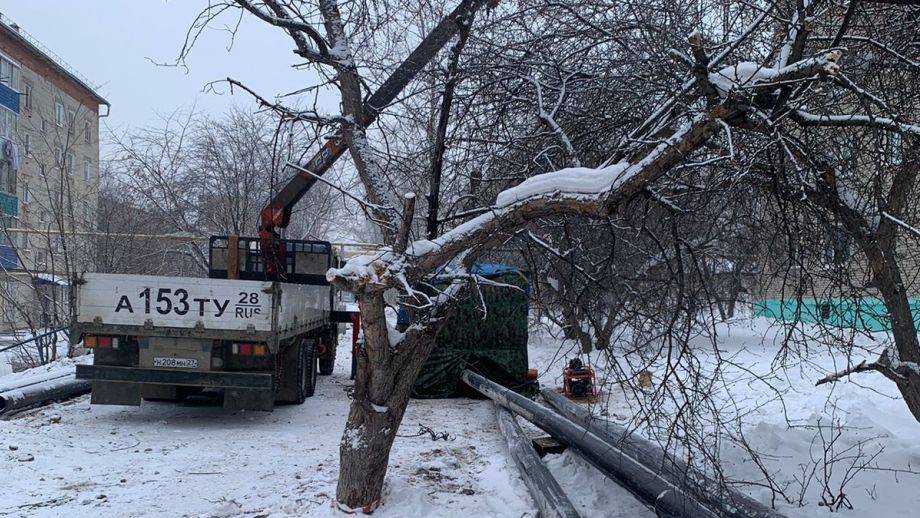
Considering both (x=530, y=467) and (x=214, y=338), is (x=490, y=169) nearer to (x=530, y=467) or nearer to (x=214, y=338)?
(x=530, y=467)

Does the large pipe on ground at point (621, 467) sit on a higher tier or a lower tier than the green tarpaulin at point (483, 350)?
lower

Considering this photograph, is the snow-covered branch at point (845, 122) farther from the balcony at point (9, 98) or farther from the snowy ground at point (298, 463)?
the balcony at point (9, 98)

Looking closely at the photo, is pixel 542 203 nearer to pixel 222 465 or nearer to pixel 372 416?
pixel 372 416

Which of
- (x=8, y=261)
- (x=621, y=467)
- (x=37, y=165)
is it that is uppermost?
(x=37, y=165)

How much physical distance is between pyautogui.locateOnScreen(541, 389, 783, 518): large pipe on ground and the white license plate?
15.2 feet

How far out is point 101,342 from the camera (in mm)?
8414

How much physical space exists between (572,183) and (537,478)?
8.34 feet

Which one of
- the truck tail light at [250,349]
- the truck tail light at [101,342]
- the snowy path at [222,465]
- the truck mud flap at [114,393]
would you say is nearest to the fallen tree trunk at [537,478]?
the snowy path at [222,465]

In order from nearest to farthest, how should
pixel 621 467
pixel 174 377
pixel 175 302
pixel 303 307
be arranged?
pixel 621 467
pixel 175 302
pixel 174 377
pixel 303 307

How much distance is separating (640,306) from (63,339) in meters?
15.7

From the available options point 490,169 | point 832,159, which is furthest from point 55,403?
point 832,159

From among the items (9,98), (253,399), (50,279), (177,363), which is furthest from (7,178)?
(253,399)

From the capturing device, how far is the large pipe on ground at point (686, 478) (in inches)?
167

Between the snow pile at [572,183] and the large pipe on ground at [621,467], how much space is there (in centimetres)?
162
